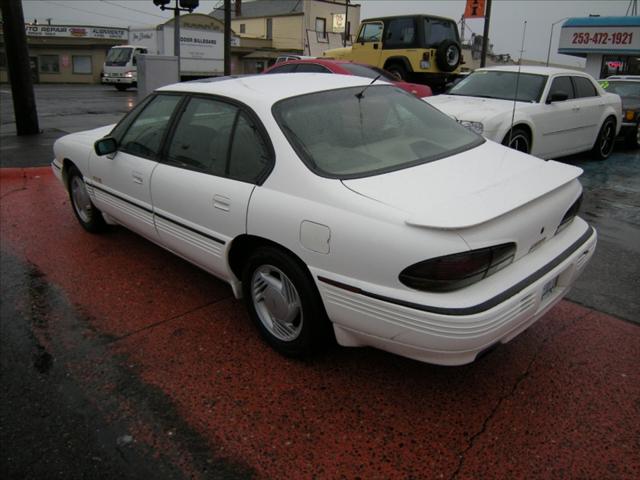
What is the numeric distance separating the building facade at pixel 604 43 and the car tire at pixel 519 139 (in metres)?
18.9

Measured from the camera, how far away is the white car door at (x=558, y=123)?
25.0ft

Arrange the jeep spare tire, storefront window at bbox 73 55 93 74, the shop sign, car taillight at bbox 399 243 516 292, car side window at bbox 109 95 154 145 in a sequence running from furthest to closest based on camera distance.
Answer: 1. the shop sign
2. storefront window at bbox 73 55 93 74
3. the jeep spare tire
4. car side window at bbox 109 95 154 145
5. car taillight at bbox 399 243 516 292

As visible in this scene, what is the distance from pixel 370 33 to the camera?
15328mm

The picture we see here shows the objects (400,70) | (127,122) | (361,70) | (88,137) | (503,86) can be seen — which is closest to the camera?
(127,122)

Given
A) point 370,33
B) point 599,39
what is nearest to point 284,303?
point 370,33

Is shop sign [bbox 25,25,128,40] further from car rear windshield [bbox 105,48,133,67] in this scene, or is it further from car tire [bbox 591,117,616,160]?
car tire [bbox 591,117,616,160]

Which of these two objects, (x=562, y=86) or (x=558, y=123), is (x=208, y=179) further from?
(x=562, y=86)

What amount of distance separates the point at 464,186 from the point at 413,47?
12.7 m

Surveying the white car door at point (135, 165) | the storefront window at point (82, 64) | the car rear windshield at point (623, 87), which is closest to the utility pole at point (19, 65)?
the white car door at point (135, 165)

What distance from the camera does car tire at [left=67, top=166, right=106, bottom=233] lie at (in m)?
5.12

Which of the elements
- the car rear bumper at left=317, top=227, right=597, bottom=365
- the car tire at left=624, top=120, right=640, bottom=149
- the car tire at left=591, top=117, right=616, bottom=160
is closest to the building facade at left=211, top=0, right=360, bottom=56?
the car tire at left=624, top=120, right=640, bottom=149

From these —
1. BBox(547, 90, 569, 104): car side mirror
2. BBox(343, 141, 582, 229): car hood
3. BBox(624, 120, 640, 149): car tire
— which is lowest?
BBox(624, 120, 640, 149): car tire

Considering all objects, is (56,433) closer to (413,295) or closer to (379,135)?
(413,295)

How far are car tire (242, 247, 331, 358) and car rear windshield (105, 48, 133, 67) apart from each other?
91.2ft
